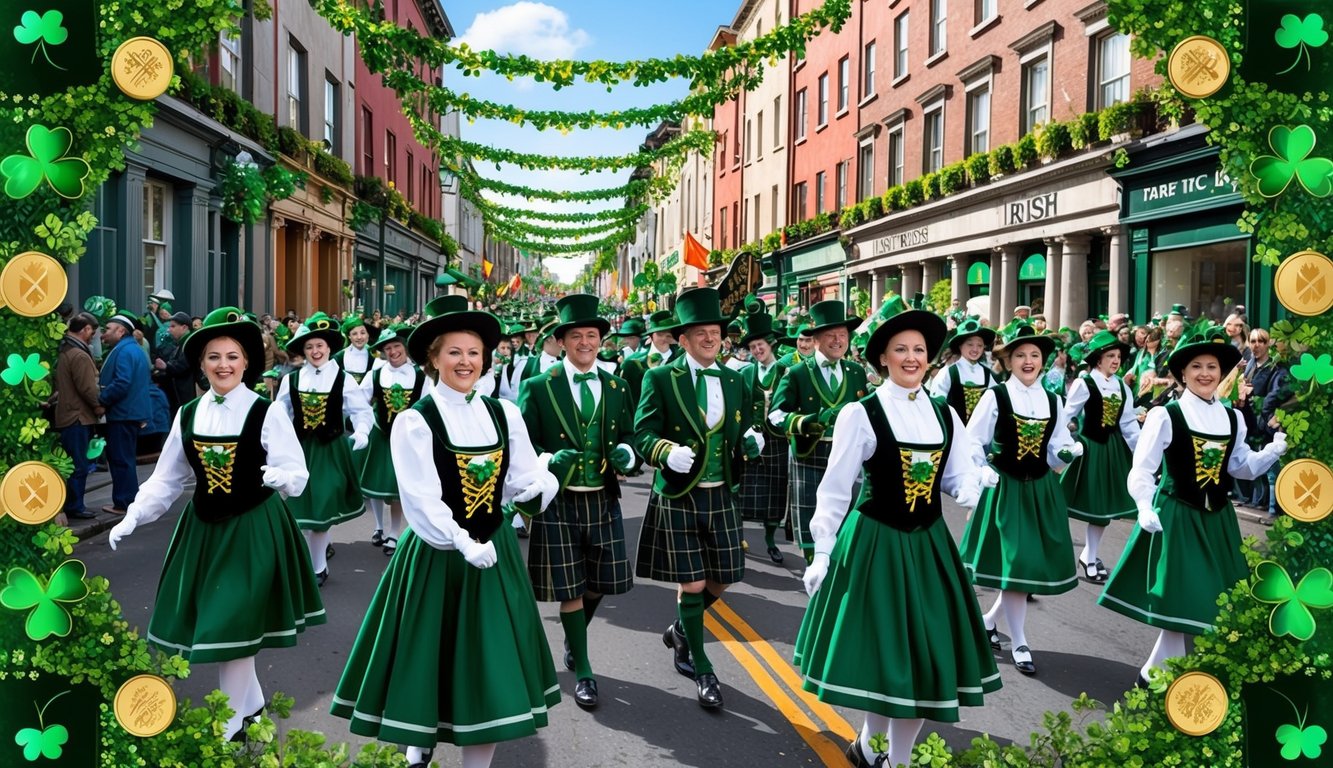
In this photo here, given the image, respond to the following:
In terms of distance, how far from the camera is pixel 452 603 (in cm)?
398

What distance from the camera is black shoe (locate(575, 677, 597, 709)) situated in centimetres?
533

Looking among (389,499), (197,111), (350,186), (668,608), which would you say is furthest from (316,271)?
(197,111)

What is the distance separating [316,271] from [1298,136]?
22.9 meters

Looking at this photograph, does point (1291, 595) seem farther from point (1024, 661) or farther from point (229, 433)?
point (229, 433)

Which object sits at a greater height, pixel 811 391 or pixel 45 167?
pixel 45 167

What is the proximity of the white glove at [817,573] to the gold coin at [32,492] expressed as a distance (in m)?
2.79

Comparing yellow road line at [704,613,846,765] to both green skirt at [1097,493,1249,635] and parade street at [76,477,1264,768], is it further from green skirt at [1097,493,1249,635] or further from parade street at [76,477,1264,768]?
green skirt at [1097,493,1249,635]

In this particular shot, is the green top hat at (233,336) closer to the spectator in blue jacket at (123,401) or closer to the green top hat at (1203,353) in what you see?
the green top hat at (1203,353)

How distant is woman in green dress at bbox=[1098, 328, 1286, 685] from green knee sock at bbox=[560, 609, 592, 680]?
9.89 ft

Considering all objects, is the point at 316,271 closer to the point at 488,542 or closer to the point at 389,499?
the point at 389,499

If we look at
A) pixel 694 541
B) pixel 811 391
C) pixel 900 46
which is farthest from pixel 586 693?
pixel 900 46

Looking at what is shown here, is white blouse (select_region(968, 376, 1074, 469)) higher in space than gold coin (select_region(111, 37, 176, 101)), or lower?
lower

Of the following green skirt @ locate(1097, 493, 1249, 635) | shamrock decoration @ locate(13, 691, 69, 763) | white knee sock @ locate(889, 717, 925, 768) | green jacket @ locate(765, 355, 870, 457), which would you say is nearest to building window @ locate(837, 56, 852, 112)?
green jacket @ locate(765, 355, 870, 457)

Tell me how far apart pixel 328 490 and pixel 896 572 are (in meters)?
5.33
